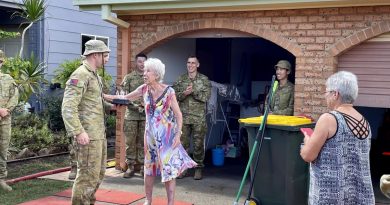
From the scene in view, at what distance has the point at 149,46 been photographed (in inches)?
288

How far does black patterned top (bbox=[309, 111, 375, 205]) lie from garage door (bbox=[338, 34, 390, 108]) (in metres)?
2.72

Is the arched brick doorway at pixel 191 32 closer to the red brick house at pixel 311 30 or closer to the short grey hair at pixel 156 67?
the red brick house at pixel 311 30

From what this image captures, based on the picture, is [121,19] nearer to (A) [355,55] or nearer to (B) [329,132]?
(A) [355,55]

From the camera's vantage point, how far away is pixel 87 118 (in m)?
4.70

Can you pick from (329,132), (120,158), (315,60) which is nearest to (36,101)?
(120,158)

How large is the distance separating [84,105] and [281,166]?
2.21m

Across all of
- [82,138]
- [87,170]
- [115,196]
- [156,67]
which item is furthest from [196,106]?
[82,138]

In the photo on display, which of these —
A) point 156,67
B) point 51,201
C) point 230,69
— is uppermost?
point 230,69

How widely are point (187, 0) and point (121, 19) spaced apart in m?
1.48

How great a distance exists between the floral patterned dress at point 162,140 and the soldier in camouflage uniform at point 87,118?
552 mm

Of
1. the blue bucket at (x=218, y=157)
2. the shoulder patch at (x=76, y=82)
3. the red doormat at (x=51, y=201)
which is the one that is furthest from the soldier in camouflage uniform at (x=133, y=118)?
the shoulder patch at (x=76, y=82)

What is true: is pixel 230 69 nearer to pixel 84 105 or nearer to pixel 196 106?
pixel 196 106

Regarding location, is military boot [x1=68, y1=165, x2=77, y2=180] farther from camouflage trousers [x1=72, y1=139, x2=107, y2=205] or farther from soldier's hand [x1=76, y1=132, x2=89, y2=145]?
soldier's hand [x1=76, y1=132, x2=89, y2=145]

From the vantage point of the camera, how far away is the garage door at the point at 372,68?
5.82 metres
